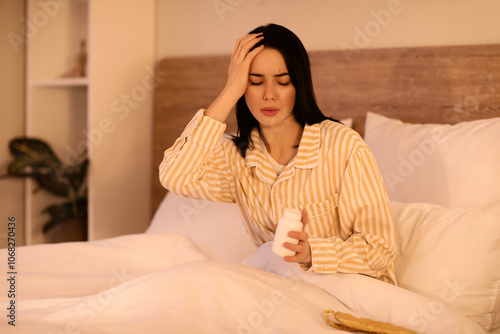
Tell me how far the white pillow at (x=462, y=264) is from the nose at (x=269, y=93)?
0.56 m

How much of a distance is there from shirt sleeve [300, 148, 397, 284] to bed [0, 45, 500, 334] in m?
0.05

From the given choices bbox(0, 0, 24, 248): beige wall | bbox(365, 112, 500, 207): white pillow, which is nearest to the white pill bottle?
bbox(365, 112, 500, 207): white pillow

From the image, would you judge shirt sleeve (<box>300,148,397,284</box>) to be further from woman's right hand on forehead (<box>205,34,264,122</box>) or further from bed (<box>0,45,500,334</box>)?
woman's right hand on forehead (<box>205,34,264,122</box>)

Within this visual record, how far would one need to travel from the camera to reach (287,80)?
146 cm

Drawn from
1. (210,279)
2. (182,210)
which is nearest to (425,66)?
(182,210)

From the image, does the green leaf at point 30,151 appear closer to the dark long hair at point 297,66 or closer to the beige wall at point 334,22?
the beige wall at point 334,22

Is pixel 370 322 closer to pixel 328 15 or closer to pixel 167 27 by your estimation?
pixel 328 15

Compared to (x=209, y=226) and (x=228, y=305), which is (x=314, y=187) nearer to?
(x=228, y=305)

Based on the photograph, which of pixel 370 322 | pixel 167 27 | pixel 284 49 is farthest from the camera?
pixel 167 27

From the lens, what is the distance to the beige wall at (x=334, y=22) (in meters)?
2.01

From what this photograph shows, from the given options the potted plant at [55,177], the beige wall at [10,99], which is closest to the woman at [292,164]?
the potted plant at [55,177]

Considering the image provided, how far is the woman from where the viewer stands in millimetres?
1362

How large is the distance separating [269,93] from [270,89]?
0.02 meters

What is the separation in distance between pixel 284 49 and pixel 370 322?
73 cm
